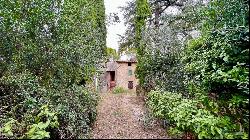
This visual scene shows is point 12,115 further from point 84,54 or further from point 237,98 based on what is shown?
point 237,98

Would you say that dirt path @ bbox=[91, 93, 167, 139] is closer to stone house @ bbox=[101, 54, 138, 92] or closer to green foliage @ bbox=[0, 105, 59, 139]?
green foliage @ bbox=[0, 105, 59, 139]

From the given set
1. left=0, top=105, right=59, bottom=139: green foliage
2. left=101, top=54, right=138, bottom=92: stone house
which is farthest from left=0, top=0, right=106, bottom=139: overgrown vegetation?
left=101, top=54, right=138, bottom=92: stone house

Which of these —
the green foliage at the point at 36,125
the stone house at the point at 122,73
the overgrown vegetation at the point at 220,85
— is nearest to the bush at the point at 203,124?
the overgrown vegetation at the point at 220,85

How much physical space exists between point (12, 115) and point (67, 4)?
13.1 feet

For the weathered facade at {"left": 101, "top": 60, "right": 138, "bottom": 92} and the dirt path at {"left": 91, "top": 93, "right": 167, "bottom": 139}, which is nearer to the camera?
the dirt path at {"left": 91, "top": 93, "right": 167, "bottom": 139}

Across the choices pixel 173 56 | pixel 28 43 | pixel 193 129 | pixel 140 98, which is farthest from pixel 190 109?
pixel 140 98

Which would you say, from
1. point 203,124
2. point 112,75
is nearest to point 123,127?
point 203,124

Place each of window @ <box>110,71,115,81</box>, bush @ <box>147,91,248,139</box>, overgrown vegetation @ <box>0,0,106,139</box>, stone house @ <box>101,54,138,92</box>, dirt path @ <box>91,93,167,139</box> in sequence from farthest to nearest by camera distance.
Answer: window @ <box>110,71,115,81</box>, stone house @ <box>101,54,138,92</box>, overgrown vegetation @ <box>0,0,106,139</box>, dirt path @ <box>91,93,167,139</box>, bush @ <box>147,91,248,139</box>

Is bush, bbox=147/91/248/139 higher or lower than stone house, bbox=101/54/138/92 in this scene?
lower

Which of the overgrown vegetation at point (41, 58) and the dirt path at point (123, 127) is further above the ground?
the overgrown vegetation at point (41, 58)

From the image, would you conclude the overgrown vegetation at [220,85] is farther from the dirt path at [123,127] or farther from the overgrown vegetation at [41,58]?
the overgrown vegetation at [41,58]

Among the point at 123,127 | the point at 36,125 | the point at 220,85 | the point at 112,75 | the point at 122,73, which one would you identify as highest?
the point at 122,73

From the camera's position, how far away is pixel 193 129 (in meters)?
5.70

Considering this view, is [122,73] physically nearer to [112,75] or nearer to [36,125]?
[112,75]
